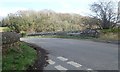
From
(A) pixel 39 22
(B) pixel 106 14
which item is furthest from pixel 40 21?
(B) pixel 106 14

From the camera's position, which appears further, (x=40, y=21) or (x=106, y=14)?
(x=40, y=21)

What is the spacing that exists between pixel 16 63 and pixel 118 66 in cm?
396

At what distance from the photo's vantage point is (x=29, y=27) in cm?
6069

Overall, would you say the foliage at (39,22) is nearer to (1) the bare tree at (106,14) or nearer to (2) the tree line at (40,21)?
(2) the tree line at (40,21)

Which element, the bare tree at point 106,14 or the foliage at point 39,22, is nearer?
the bare tree at point 106,14

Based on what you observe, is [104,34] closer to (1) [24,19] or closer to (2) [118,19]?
(2) [118,19]

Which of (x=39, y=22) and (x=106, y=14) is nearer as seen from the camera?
(x=106, y=14)

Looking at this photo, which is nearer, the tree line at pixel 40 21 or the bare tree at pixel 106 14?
the bare tree at pixel 106 14

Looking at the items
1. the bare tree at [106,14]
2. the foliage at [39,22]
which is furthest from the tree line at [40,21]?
the bare tree at [106,14]

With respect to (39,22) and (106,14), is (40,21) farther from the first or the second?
(106,14)

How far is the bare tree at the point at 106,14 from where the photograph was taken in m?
40.9

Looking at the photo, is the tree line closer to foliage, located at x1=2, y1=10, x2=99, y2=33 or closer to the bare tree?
foliage, located at x1=2, y1=10, x2=99, y2=33

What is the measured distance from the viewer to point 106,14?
4162cm

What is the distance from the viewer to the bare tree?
40.9 m
